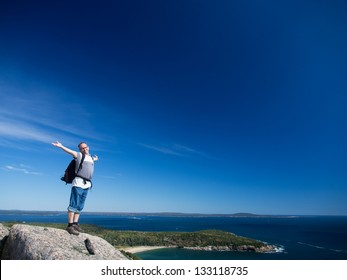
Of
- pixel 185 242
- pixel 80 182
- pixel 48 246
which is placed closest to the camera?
pixel 48 246

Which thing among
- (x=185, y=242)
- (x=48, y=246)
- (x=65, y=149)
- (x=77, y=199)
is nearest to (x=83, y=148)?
(x=65, y=149)

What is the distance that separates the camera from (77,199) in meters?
6.59

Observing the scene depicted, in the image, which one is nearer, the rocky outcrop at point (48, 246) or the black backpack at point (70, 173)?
the rocky outcrop at point (48, 246)

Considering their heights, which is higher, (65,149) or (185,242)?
(65,149)

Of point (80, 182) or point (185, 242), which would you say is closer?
point (80, 182)

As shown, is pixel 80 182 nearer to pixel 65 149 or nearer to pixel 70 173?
pixel 70 173

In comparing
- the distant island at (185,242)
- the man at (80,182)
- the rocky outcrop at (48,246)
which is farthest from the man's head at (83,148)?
the distant island at (185,242)

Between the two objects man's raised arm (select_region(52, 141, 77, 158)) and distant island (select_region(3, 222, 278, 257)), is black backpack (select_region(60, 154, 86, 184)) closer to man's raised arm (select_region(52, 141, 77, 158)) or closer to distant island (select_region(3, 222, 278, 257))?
man's raised arm (select_region(52, 141, 77, 158))

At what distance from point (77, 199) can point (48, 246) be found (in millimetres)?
1280

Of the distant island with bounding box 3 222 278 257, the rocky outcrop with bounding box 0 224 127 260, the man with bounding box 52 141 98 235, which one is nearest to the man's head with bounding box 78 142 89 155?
the man with bounding box 52 141 98 235

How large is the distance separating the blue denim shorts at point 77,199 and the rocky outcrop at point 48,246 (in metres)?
0.96

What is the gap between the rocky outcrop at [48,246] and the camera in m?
6.00

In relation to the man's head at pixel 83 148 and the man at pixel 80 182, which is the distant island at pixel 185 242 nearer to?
the man at pixel 80 182
